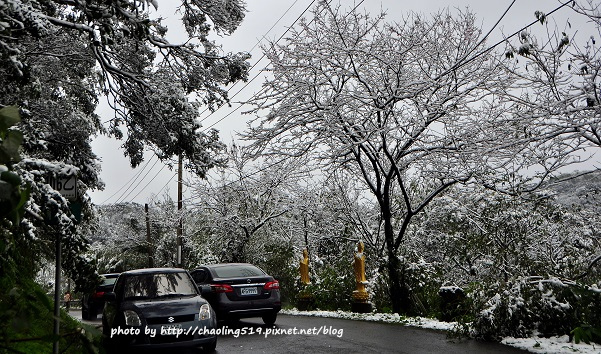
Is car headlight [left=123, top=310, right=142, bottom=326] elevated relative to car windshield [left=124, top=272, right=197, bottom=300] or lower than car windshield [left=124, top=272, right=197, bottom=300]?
lower

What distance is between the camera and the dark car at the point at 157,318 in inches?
330

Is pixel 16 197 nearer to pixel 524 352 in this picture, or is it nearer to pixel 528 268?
pixel 524 352

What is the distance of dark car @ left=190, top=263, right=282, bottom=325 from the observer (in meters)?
12.2

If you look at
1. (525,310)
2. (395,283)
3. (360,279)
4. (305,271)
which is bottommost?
(525,310)

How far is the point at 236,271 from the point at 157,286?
3552 millimetres

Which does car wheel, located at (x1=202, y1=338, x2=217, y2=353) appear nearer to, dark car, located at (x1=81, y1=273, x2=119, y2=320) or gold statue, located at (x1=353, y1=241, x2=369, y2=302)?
gold statue, located at (x1=353, y1=241, x2=369, y2=302)

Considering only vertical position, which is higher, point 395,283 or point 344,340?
point 395,283

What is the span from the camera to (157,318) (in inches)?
334

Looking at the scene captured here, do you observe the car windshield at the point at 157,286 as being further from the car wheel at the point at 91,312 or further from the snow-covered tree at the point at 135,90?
the car wheel at the point at 91,312

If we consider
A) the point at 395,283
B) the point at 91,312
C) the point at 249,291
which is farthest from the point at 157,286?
the point at 91,312

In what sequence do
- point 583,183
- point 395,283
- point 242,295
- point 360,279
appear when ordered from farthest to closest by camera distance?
point 360,279, point 395,283, point 242,295, point 583,183

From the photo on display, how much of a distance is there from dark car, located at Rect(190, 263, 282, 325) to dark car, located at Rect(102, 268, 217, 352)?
2559 mm

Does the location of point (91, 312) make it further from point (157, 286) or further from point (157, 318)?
point (157, 318)

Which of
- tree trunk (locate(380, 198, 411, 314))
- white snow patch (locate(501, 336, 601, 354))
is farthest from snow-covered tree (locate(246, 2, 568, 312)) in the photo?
white snow patch (locate(501, 336, 601, 354))
